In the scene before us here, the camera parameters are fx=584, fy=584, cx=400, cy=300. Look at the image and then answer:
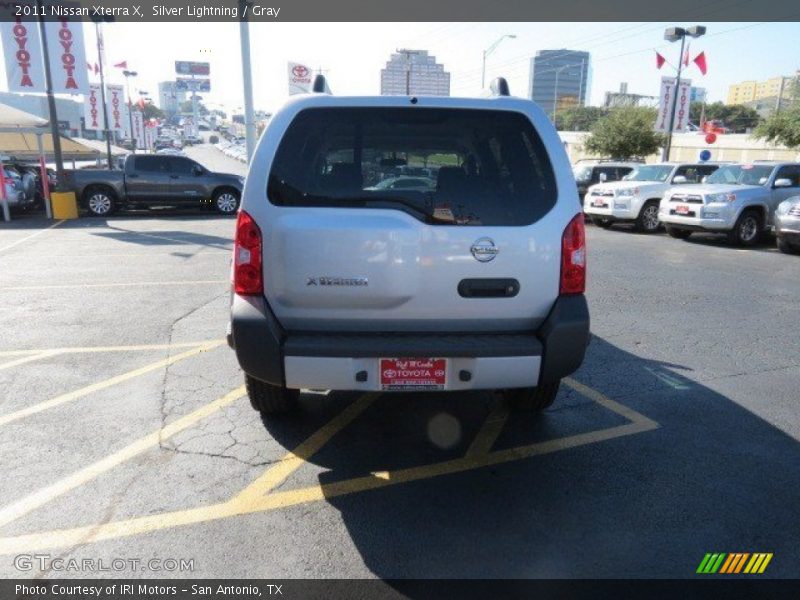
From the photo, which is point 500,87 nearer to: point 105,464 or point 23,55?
point 105,464

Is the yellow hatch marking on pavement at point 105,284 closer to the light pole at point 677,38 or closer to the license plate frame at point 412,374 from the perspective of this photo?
the license plate frame at point 412,374

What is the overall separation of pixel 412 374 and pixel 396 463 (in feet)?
2.47

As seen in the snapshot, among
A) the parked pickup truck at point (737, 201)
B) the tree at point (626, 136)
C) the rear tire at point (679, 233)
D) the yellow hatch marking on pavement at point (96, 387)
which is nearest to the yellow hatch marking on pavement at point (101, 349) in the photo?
the yellow hatch marking on pavement at point (96, 387)

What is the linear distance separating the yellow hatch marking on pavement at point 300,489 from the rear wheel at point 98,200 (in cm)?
1544

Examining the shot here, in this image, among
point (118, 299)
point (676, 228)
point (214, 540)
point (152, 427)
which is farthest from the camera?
point (676, 228)

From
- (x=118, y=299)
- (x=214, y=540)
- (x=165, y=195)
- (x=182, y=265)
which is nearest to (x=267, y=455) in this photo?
(x=214, y=540)

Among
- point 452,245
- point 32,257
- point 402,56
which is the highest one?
point 402,56

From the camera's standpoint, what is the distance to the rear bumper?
9.95 ft

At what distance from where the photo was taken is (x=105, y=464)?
3469 mm

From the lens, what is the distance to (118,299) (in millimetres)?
7363

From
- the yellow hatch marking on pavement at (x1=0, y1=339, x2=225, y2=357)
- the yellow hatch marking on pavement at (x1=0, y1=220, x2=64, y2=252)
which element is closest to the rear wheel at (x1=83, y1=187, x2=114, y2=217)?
the yellow hatch marking on pavement at (x1=0, y1=220, x2=64, y2=252)

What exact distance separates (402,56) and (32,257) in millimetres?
36064

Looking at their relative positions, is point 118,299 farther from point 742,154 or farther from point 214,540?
point 742,154

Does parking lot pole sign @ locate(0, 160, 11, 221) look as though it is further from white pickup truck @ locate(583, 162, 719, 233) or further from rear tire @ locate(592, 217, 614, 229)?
rear tire @ locate(592, 217, 614, 229)
